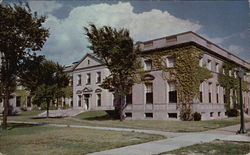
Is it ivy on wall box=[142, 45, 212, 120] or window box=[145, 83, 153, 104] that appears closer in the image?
ivy on wall box=[142, 45, 212, 120]

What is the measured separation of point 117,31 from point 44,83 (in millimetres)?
9951

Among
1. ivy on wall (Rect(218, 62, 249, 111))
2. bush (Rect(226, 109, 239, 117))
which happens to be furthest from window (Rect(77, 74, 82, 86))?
bush (Rect(226, 109, 239, 117))

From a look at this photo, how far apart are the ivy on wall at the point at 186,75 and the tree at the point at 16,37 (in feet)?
37.8

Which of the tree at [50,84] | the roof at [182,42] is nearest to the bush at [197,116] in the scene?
the roof at [182,42]

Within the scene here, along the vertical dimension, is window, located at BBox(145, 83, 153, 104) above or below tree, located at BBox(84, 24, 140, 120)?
below

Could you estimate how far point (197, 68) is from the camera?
792 inches

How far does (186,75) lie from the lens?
20062mm

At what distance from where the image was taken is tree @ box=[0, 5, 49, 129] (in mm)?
11484

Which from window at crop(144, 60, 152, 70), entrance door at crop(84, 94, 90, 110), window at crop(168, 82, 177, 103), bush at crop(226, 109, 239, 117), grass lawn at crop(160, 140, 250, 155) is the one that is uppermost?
window at crop(144, 60, 152, 70)

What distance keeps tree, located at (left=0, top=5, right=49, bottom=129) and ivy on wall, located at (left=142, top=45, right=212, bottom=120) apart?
11.5 meters

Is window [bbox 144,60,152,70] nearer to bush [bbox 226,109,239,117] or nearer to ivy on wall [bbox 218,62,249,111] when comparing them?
ivy on wall [bbox 218,62,249,111]

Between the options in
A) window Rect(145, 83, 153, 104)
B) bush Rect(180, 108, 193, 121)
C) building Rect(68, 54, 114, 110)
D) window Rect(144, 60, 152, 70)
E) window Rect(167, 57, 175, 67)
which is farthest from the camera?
building Rect(68, 54, 114, 110)

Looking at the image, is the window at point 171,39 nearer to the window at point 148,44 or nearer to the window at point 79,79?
the window at point 148,44

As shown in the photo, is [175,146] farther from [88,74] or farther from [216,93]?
[88,74]
